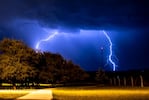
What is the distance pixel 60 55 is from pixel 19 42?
48568 millimetres

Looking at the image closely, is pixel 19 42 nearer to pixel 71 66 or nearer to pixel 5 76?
pixel 5 76

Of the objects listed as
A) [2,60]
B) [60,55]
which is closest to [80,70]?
[60,55]

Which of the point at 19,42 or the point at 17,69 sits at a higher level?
the point at 19,42

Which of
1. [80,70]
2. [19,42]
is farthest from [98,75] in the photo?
[19,42]

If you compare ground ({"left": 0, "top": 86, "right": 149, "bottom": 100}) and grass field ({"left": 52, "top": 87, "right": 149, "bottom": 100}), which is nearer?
grass field ({"left": 52, "top": 87, "right": 149, "bottom": 100})

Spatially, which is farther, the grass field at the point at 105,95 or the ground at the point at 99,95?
the ground at the point at 99,95

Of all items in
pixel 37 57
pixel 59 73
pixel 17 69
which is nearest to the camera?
pixel 17 69

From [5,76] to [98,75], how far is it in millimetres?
77148

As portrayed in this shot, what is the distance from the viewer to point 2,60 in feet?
211

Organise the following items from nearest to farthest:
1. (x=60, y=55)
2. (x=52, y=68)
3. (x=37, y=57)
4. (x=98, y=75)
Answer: (x=37, y=57)
(x=52, y=68)
(x=60, y=55)
(x=98, y=75)

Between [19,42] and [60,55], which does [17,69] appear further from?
[60,55]

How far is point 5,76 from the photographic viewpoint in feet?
208

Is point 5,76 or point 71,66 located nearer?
point 5,76

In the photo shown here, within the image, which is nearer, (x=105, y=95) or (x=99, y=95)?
(x=105, y=95)
